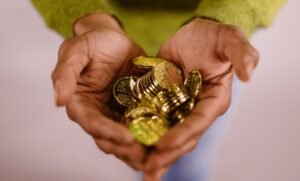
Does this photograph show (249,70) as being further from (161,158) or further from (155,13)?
(155,13)

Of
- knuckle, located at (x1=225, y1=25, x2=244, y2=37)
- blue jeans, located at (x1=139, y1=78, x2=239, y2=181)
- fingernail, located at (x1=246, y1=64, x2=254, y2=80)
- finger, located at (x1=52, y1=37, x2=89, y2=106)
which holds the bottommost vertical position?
blue jeans, located at (x1=139, y1=78, x2=239, y2=181)

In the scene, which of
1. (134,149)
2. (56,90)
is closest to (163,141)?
(134,149)

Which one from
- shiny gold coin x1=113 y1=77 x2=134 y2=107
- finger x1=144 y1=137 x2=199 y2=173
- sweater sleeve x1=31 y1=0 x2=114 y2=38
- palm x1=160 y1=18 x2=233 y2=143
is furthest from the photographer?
sweater sleeve x1=31 y1=0 x2=114 y2=38

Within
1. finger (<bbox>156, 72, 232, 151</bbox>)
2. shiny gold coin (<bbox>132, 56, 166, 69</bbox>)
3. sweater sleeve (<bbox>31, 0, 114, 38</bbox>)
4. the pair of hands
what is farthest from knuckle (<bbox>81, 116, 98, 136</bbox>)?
sweater sleeve (<bbox>31, 0, 114, 38</bbox>)

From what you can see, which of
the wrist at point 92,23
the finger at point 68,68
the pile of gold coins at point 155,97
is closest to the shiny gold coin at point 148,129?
the pile of gold coins at point 155,97

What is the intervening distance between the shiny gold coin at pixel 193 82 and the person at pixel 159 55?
0.6 inches

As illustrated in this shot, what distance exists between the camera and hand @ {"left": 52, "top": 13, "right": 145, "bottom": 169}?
0.66m

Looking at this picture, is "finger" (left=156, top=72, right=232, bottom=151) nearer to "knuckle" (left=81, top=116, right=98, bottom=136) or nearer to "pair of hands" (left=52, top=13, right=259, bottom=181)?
"pair of hands" (left=52, top=13, right=259, bottom=181)

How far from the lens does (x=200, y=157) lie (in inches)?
40.0

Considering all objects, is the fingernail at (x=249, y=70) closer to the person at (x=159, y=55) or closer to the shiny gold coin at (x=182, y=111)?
the person at (x=159, y=55)

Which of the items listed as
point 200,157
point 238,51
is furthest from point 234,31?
point 200,157

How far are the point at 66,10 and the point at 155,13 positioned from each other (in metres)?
0.24

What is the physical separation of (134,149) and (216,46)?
0.85ft

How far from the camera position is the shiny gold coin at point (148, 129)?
0.68 metres
